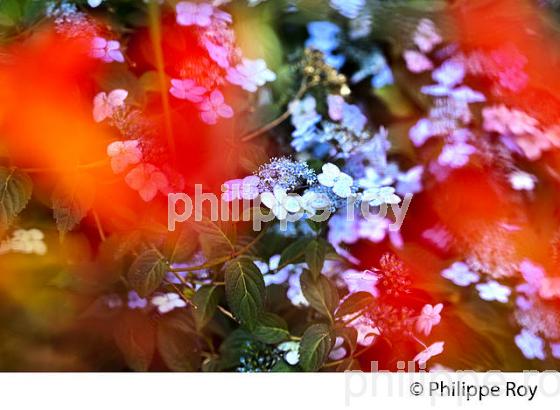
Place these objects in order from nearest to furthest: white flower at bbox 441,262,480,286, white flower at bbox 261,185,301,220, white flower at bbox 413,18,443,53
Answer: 1. white flower at bbox 261,185,301,220
2. white flower at bbox 441,262,480,286
3. white flower at bbox 413,18,443,53

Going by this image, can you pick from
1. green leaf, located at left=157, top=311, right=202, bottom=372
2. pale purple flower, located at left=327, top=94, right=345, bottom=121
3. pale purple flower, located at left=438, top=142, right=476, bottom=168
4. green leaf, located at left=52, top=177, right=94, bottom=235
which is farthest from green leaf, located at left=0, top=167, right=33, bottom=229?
pale purple flower, located at left=438, top=142, right=476, bottom=168

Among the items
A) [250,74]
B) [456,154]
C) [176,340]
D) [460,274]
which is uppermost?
[250,74]

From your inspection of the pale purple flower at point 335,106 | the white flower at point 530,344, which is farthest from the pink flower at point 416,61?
the white flower at point 530,344

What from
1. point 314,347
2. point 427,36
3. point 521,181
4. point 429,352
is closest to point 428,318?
point 429,352

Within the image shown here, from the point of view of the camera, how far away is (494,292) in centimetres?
90

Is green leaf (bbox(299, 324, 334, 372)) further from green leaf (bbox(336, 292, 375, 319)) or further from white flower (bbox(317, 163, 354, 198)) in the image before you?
white flower (bbox(317, 163, 354, 198))

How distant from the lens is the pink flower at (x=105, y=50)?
0.87 metres

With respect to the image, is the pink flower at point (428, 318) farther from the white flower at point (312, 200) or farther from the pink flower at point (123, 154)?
the pink flower at point (123, 154)

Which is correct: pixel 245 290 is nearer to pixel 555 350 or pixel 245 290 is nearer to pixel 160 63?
pixel 160 63

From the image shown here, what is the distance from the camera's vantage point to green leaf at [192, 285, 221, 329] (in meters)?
0.85

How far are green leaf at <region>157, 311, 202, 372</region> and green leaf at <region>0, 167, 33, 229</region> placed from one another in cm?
26

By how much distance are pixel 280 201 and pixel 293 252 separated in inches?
4.6

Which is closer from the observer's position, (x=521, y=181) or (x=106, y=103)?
(x=106, y=103)
